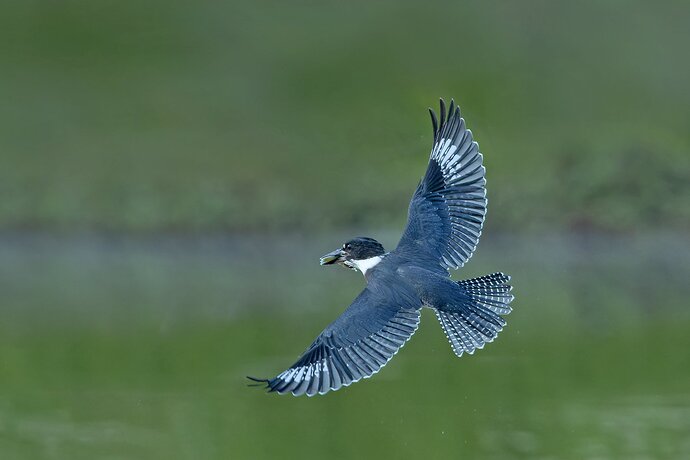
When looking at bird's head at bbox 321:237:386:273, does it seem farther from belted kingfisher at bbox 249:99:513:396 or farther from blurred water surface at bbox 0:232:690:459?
blurred water surface at bbox 0:232:690:459

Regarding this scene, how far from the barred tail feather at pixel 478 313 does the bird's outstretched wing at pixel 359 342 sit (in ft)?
1.05

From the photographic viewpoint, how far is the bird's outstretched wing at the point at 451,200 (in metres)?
12.9

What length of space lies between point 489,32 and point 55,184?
13496 mm

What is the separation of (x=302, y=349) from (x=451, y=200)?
26.8 ft

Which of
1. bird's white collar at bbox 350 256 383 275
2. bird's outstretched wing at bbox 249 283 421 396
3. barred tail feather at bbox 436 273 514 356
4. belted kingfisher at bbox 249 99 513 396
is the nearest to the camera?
bird's outstretched wing at bbox 249 283 421 396

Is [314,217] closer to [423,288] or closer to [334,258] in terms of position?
[334,258]

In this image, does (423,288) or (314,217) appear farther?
(314,217)

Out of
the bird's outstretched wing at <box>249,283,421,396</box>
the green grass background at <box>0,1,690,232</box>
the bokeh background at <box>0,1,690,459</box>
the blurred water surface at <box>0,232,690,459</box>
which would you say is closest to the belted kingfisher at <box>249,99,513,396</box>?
the bird's outstretched wing at <box>249,283,421,396</box>

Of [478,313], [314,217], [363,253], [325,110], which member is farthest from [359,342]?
[325,110]

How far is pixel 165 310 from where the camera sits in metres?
25.2

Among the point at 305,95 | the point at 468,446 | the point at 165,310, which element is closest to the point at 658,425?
the point at 468,446

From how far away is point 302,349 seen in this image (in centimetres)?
2092

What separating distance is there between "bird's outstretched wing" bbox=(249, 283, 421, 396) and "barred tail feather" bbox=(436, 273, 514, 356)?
32 centimetres

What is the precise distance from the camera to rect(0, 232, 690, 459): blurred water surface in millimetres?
16109
